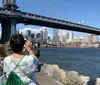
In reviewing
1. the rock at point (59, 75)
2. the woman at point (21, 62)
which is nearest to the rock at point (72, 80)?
the rock at point (59, 75)

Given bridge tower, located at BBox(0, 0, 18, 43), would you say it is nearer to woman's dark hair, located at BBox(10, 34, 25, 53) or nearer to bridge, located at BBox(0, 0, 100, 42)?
bridge, located at BBox(0, 0, 100, 42)

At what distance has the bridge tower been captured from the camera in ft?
207

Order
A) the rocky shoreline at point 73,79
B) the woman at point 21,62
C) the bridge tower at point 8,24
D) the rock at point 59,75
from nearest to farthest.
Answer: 1. the woman at point 21,62
2. the rocky shoreline at point 73,79
3. the rock at point 59,75
4. the bridge tower at point 8,24

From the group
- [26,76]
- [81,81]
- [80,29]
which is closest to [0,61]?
[26,76]

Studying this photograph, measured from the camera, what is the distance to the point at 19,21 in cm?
6769

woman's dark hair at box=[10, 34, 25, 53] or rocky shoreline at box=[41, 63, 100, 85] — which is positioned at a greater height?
woman's dark hair at box=[10, 34, 25, 53]

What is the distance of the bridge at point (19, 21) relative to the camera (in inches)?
2507

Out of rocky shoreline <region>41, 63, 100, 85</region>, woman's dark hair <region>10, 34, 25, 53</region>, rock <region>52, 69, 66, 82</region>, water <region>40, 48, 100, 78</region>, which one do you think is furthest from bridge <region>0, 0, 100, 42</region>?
woman's dark hair <region>10, 34, 25, 53</region>

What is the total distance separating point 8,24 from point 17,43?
208 ft

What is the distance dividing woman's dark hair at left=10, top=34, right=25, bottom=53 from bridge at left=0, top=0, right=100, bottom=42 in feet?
191

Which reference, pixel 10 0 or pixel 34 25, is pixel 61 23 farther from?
pixel 10 0

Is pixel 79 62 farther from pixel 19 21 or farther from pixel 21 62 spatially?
pixel 19 21

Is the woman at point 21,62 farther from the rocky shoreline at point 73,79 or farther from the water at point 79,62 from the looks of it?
the water at point 79,62

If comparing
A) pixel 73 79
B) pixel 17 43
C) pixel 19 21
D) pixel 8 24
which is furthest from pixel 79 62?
pixel 19 21
